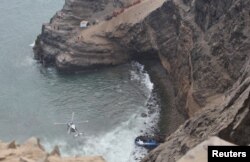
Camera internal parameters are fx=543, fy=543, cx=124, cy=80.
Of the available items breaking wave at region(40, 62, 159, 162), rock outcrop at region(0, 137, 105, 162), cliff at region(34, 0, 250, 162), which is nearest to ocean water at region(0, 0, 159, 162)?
breaking wave at region(40, 62, 159, 162)

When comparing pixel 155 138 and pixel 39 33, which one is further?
pixel 39 33

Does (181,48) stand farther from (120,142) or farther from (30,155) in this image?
(30,155)

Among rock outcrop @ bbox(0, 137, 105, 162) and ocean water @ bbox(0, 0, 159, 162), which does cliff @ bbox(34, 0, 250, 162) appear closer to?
ocean water @ bbox(0, 0, 159, 162)

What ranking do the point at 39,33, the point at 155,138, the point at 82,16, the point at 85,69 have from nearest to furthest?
1. the point at 155,138
2. the point at 85,69
3. the point at 82,16
4. the point at 39,33

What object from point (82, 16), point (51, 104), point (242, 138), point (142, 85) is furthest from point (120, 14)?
point (242, 138)

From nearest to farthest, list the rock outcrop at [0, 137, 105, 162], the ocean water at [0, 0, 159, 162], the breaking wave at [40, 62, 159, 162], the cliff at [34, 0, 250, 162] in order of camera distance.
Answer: the rock outcrop at [0, 137, 105, 162] < the cliff at [34, 0, 250, 162] < the breaking wave at [40, 62, 159, 162] < the ocean water at [0, 0, 159, 162]

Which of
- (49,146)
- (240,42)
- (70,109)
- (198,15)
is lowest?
(49,146)

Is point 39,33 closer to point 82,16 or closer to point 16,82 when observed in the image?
point 82,16
